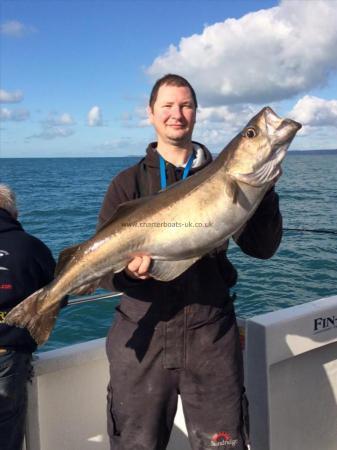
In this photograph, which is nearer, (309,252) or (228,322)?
(228,322)

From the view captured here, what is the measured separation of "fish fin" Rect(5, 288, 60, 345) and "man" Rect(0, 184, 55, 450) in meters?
0.61

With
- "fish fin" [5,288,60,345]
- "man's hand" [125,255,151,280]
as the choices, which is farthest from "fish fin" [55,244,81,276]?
"man's hand" [125,255,151,280]

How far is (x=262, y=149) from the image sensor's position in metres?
2.96

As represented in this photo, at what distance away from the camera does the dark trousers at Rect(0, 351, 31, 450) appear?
3.70 meters

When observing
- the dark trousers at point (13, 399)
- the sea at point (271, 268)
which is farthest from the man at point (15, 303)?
the sea at point (271, 268)

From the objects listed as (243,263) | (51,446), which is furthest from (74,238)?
(51,446)

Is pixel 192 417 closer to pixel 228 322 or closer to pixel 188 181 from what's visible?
pixel 228 322

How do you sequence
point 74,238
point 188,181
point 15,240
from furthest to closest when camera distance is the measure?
point 74,238
point 15,240
point 188,181

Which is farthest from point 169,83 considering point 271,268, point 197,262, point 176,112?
point 271,268

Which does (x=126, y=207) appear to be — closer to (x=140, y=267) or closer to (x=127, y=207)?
(x=127, y=207)

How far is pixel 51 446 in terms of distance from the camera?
429 cm

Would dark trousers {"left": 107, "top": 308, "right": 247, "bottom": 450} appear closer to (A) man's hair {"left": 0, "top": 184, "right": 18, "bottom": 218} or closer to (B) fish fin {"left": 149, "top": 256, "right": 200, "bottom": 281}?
(B) fish fin {"left": 149, "top": 256, "right": 200, "bottom": 281}

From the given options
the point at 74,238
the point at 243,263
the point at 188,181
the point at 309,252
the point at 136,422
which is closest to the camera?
the point at 188,181

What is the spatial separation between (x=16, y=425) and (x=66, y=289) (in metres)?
1.38
